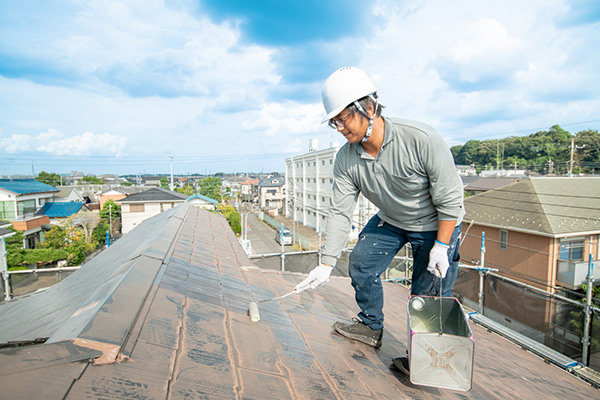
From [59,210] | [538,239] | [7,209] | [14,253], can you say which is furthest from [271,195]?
[538,239]

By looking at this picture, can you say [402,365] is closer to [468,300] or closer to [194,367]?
[194,367]

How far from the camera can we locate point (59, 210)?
2341 cm

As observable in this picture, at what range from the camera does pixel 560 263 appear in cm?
1038

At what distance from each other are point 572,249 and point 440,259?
40.6 feet

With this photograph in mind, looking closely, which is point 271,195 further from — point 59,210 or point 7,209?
point 7,209

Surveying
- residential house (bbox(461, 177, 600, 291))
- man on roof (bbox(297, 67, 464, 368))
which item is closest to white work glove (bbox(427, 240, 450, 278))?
man on roof (bbox(297, 67, 464, 368))

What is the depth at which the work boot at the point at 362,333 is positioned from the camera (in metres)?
2.11

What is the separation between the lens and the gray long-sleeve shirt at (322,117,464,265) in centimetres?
185

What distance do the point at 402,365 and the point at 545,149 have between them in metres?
58.8

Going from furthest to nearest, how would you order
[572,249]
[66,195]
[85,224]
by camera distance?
[66,195] < [85,224] < [572,249]

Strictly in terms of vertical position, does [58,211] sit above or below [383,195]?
below

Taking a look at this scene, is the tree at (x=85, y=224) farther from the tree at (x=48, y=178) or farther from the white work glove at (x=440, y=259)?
the tree at (x=48, y=178)

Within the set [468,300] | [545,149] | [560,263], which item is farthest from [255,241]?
[545,149]

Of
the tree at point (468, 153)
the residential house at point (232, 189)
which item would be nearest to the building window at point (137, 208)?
the residential house at point (232, 189)
